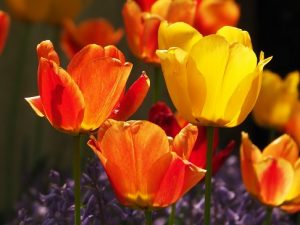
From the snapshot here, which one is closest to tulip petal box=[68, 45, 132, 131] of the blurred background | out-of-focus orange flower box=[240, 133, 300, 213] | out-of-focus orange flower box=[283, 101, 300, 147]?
out-of-focus orange flower box=[240, 133, 300, 213]

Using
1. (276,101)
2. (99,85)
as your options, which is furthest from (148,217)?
(276,101)

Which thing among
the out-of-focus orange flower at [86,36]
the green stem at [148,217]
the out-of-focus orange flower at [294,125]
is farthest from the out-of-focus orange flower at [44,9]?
the green stem at [148,217]

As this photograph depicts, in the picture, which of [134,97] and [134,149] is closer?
[134,149]

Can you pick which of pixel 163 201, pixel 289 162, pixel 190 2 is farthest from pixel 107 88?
pixel 190 2

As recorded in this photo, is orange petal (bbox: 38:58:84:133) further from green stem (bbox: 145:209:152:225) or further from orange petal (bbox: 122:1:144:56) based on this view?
orange petal (bbox: 122:1:144:56)

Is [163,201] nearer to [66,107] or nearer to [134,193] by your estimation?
[134,193]

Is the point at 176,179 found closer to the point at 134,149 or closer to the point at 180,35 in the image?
the point at 134,149
